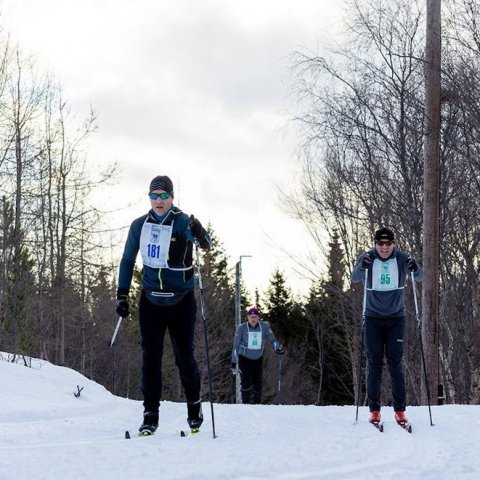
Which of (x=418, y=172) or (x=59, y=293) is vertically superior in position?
(x=418, y=172)

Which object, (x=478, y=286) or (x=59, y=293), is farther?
(x=59, y=293)

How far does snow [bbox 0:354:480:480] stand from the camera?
180 inches

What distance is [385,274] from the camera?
727 cm

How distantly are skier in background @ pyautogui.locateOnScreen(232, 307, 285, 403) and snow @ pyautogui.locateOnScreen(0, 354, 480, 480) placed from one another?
4857 millimetres

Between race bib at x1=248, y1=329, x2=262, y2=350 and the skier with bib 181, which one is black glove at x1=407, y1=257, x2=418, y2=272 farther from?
race bib at x1=248, y1=329, x2=262, y2=350

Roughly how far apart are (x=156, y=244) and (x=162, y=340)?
796mm

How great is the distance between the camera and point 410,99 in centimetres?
1547

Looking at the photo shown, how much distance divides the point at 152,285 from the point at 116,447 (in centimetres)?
129

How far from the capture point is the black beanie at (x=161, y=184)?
6039mm

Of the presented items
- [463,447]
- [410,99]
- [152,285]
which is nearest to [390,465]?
[463,447]

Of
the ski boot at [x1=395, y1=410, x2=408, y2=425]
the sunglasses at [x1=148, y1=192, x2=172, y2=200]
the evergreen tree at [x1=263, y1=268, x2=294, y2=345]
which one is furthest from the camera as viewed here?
the evergreen tree at [x1=263, y1=268, x2=294, y2=345]

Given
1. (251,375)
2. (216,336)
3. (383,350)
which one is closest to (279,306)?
(216,336)

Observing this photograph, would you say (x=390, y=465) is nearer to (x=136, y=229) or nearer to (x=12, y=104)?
(x=136, y=229)

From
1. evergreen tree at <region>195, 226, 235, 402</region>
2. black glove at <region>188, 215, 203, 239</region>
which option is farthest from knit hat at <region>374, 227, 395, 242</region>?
evergreen tree at <region>195, 226, 235, 402</region>
